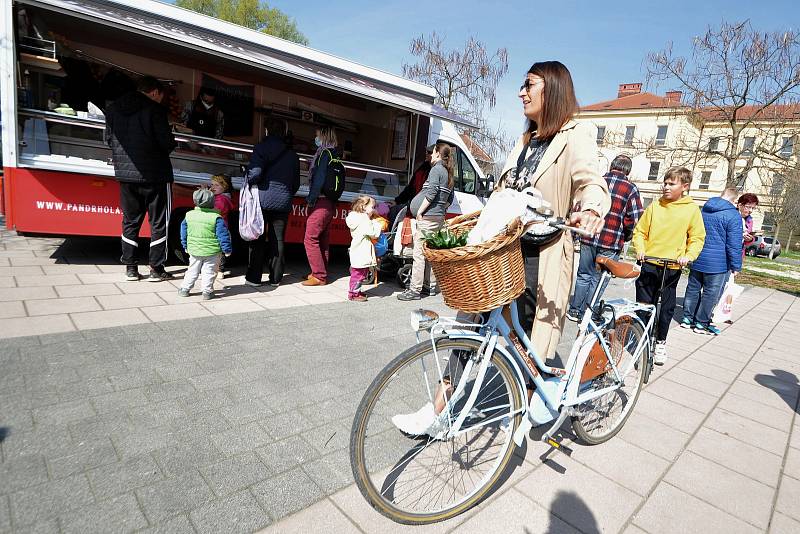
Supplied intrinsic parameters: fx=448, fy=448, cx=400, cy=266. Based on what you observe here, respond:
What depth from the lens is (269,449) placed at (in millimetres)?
2471

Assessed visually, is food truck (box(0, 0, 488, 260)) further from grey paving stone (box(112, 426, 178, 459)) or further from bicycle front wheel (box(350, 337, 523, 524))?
bicycle front wheel (box(350, 337, 523, 524))

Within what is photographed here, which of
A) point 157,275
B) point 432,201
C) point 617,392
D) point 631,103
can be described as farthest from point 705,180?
point 157,275

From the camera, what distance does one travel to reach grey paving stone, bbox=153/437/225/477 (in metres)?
2.23

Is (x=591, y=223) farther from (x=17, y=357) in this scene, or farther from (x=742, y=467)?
(x=17, y=357)

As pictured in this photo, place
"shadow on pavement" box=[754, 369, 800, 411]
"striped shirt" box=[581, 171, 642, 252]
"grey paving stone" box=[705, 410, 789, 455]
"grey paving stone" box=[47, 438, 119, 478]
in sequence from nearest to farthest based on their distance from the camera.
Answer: "grey paving stone" box=[47, 438, 119, 478] → "grey paving stone" box=[705, 410, 789, 455] → "shadow on pavement" box=[754, 369, 800, 411] → "striped shirt" box=[581, 171, 642, 252]

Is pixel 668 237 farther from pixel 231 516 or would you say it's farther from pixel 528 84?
pixel 231 516

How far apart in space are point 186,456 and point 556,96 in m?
2.69

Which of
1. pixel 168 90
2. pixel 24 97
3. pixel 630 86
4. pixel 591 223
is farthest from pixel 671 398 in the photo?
pixel 630 86

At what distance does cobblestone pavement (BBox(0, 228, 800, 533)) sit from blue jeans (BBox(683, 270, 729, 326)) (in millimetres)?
2073

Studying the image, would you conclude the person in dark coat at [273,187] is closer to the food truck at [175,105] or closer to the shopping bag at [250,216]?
the shopping bag at [250,216]

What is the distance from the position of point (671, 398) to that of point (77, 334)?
5007 millimetres

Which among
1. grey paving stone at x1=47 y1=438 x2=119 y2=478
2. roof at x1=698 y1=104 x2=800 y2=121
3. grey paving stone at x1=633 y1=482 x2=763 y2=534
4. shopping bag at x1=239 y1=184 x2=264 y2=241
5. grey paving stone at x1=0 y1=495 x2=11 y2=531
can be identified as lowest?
grey paving stone at x1=633 y1=482 x2=763 y2=534

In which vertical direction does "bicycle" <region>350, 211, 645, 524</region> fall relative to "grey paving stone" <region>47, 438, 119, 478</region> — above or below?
above

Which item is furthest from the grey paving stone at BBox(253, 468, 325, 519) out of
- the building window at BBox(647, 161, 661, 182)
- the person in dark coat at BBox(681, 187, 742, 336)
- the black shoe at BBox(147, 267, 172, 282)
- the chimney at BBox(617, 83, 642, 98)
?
the chimney at BBox(617, 83, 642, 98)
